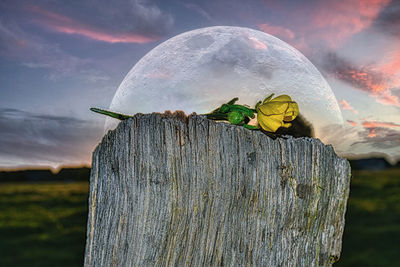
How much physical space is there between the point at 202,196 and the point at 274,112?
49cm

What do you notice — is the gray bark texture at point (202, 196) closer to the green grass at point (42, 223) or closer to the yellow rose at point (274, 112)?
the yellow rose at point (274, 112)

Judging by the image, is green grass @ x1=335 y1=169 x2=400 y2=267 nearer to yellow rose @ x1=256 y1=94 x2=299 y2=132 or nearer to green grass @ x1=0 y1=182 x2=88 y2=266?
green grass @ x1=0 y1=182 x2=88 y2=266

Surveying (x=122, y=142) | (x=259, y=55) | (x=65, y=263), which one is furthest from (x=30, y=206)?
(x=122, y=142)

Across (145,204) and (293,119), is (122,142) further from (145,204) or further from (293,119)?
(293,119)

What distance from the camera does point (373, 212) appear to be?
33.0 ft

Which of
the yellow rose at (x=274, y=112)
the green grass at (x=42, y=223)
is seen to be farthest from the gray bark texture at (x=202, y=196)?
the green grass at (x=42, y=223)

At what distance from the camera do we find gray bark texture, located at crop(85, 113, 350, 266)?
1215 mm

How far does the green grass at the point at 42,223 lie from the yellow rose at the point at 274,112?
8540 millimetres

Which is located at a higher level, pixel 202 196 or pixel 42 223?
pixel 202 196

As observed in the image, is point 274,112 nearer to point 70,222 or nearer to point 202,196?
point 202,196

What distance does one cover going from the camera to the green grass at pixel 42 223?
9188 mm

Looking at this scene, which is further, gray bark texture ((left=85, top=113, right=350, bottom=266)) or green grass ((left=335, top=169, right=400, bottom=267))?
green grass ((left=335, top=169, right=400, bottom=267))

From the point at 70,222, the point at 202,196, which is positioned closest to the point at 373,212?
the point at 70,222

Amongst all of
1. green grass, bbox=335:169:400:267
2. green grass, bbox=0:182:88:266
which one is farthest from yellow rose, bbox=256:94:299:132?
green grass, bbox=335:169:400:267
